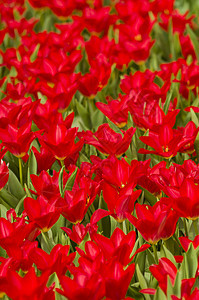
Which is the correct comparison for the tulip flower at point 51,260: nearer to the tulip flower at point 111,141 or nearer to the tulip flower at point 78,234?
the tulip flower at point 78,234

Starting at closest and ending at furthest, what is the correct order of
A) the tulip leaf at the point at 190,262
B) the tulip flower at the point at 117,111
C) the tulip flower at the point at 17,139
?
the tulip leaf at the point at 190,262 → the tulip flower at the point at 17,139 → the tulip flower at the point at 117,111

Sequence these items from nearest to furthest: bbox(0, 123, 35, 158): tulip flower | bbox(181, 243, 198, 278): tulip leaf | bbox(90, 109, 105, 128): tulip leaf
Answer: bbox(181, 243, 198, 278): tulip leaf < bbox(0, 123, 35, 158): tulip flower < bbox(90, 109, 105, 128): tulip leaf

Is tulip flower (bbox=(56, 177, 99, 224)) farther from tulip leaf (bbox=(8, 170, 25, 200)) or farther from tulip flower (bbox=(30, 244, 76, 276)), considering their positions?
tulip leaf (bbox=(8, 170, 25, 200))

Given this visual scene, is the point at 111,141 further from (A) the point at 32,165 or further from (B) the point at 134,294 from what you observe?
(B) the point at 134,294

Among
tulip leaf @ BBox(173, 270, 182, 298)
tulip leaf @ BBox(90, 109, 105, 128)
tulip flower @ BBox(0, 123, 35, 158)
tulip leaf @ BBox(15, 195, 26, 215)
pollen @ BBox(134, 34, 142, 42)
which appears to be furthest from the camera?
pollen @ BBox(134, 34, 142, 42)

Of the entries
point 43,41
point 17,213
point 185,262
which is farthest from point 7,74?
point 185,262

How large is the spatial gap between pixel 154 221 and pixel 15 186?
0.64 meters

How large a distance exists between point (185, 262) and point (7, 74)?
82.5 inches

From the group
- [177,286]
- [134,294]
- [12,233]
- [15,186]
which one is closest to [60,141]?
[15,186]

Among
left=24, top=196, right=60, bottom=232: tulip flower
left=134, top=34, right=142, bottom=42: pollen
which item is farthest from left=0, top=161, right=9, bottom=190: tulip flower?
left=134, top=34, right=142, bottom=42: pollen

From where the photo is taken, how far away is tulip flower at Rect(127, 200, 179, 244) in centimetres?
153

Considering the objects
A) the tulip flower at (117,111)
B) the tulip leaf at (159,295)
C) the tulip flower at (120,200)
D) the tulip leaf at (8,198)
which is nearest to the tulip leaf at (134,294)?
the tulip leaf at (159,295)

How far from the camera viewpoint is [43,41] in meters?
3.37

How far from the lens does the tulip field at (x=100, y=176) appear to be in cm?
139
